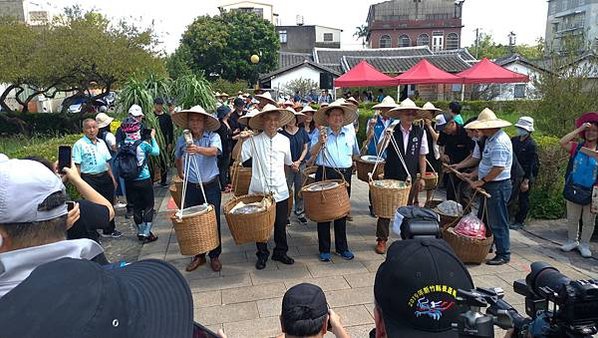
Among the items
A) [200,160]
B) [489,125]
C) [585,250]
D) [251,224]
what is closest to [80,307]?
[251,224]

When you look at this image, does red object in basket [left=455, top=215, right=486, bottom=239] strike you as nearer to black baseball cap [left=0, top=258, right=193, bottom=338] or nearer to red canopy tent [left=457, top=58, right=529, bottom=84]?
black baseball cap [left=0, top=258, right=193, bottom=338]

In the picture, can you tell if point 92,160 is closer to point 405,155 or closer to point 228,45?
point 405,155

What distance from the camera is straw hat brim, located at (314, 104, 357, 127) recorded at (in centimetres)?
479

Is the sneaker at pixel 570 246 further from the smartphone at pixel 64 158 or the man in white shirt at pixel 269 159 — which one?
the smartphone at pixel 64 158

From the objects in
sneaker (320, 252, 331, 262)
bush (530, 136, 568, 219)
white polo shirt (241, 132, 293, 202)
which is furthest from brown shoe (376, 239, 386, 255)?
bush (530, 136, 568, 219)

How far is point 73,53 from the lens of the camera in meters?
12.6

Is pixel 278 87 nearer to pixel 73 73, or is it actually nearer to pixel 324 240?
pixel 73 73

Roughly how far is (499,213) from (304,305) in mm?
3472

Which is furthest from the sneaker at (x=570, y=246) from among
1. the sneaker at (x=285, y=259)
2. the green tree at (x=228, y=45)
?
the green tree at (x=228, y=45)

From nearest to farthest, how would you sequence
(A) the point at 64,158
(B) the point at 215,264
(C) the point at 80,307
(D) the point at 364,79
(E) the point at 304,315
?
1. (C) the point at 80,307
2. (E) the point at 304,315
3. (A) the point at 64,158
4. (B) the point at 215,264
5. (D) the point at 364,79

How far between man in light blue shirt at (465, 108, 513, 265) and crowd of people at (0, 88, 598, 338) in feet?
0.05

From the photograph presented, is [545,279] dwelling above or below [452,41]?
below

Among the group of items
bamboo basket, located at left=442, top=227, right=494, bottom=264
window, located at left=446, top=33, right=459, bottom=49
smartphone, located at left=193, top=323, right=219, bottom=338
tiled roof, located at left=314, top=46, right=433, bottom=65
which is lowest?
bamboo basket, located at left=442, top=227, right=494, bottom=264

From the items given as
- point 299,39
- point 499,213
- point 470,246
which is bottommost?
point 470,246
